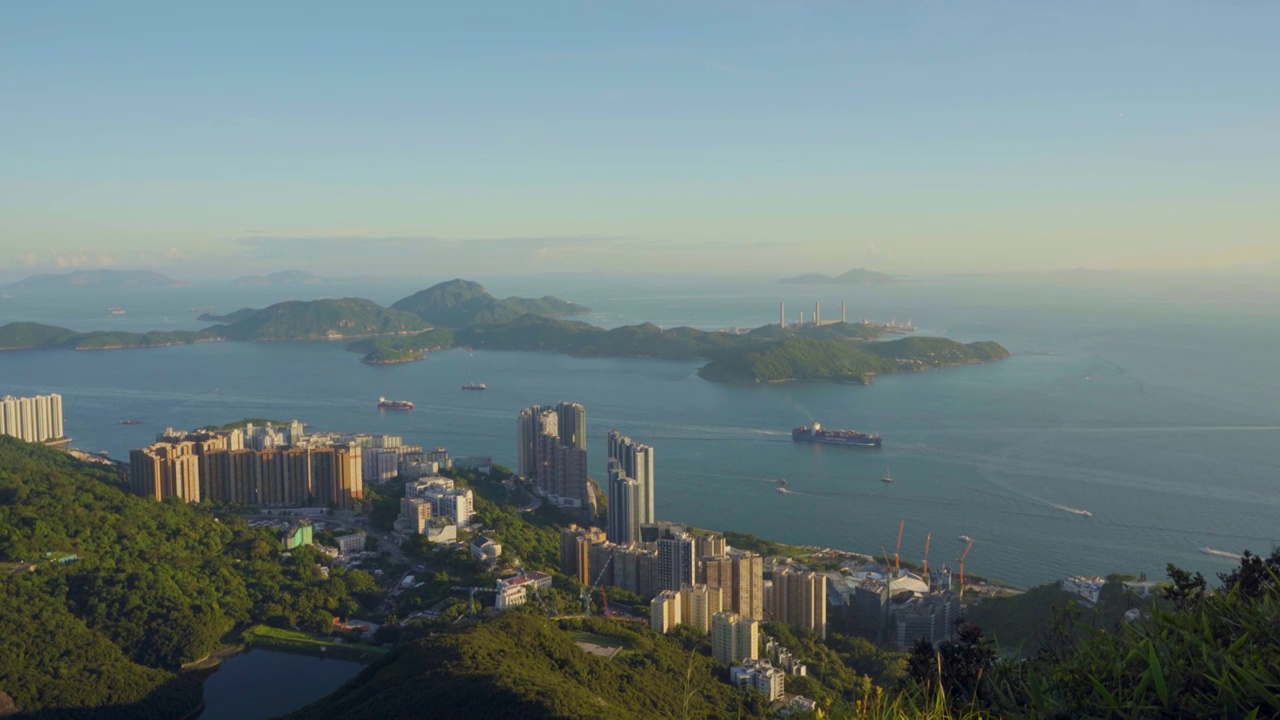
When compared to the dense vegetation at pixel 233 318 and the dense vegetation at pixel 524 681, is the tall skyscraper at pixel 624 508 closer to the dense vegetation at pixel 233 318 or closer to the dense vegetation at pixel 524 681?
the dense vegetation at pixel 524 681

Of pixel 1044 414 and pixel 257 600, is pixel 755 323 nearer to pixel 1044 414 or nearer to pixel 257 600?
pixel 1044 414

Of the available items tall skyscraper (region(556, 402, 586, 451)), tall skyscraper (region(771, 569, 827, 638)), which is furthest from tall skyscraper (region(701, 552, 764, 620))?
tall skyscraper (region(556, 402, 586, 451))

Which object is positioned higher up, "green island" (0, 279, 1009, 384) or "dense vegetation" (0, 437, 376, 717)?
"green island" (0, 279, 1009, 384)

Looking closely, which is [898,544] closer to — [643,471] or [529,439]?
[643,471]

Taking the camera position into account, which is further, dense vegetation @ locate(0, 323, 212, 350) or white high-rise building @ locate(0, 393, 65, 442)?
dense vegetation @ locate(0, 323, 212, 350)

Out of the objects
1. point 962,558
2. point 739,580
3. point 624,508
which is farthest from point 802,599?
point 624,508

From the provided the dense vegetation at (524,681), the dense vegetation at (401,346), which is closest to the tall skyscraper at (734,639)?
the dense vegetation at (524,681)

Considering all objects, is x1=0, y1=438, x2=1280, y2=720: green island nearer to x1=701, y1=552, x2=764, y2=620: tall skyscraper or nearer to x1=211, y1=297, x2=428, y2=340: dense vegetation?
x1=701, y1=552, x2=764, y2=620: tall skyscraper
